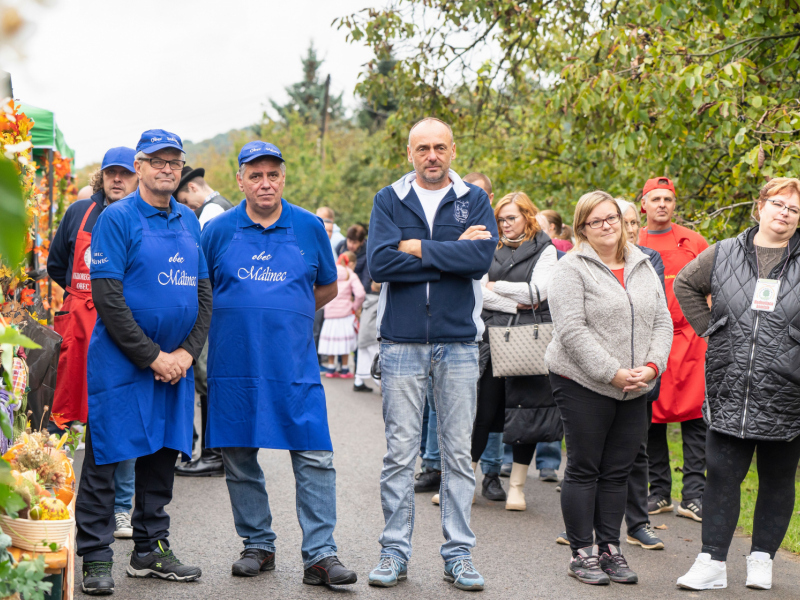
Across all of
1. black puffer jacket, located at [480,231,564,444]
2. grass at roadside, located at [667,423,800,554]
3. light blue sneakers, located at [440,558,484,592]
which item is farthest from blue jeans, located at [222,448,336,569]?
grass at roadside, located at [667,423,800,554]

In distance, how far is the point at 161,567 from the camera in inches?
175

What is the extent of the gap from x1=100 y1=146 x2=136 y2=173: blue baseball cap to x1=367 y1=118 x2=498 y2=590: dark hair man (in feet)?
6.67

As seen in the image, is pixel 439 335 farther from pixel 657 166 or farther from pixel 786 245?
pixel 657 166

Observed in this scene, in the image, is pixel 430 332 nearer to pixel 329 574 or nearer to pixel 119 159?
pixel 329 574

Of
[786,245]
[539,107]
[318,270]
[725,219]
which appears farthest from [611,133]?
[318,270]

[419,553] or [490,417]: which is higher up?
[490,417]

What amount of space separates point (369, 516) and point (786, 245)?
3.15 m

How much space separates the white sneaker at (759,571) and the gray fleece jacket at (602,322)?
1075mm

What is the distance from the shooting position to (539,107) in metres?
12.3

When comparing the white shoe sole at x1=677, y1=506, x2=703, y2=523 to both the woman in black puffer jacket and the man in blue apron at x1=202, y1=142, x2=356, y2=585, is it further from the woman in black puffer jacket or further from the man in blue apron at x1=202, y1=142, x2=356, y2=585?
the man in blue apron at x1=202, y1=142, x2=356, y2=585

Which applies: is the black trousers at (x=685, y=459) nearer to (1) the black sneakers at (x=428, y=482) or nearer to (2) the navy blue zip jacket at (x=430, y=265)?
(1) the black sneakers at (x=428, y=482)

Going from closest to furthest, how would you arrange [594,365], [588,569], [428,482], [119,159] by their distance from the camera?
[594,365] < [588,569] < [119,159] < [428,482]

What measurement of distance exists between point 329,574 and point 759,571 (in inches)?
90.2

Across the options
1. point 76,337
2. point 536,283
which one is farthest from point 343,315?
point 76,337
